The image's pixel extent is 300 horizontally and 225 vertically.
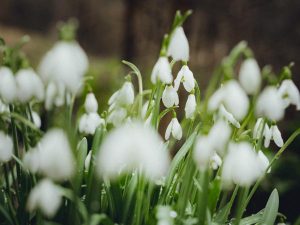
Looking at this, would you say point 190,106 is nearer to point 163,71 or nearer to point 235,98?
point 163,71

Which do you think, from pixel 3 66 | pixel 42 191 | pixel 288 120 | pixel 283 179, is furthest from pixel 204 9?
pixel 42 191

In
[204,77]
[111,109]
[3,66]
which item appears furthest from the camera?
[204,77]

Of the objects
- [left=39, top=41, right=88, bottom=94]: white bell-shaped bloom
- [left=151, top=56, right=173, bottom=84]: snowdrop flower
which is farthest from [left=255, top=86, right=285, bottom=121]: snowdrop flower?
[left=39, top=41, right=88, bottom=94]: white bell-shaped bloom

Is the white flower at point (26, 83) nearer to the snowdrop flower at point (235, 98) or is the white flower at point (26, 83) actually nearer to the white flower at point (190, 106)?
the snowdrop flower at point (235, 98)

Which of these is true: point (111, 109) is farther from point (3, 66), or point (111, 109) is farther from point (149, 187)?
point (3, 66)

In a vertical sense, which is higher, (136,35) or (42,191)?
(136,35)

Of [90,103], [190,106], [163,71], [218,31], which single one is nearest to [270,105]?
[163,71]

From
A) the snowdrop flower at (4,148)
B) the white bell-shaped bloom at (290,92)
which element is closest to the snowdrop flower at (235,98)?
the white bell-shaped bloom at (290,92)

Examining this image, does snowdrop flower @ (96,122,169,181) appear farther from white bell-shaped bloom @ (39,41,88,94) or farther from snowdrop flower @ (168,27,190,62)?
snowdrop flower @ (168,27,190,62)
